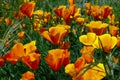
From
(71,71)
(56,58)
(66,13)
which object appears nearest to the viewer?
(71,71)

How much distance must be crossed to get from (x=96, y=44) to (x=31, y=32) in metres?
1.47

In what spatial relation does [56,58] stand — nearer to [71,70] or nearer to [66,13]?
[71,70]

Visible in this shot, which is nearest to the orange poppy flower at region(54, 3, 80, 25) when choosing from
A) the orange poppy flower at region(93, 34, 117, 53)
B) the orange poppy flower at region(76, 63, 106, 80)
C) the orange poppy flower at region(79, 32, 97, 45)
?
the orange poppy flower at region(79, 32, 97, 45)

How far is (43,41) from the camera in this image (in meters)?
2.69

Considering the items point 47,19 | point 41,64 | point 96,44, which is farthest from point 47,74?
point 47,19

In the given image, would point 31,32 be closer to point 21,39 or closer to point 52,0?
point 21,39

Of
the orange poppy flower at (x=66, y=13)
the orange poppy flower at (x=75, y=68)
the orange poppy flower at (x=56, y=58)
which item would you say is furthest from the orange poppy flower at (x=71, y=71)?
the orange poppy flower at (x=66, y=13)

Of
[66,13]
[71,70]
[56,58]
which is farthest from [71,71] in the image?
[66,13]

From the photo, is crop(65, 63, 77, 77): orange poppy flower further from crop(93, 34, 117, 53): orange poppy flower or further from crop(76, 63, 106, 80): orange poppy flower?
crop(93, 34, 117, 53): orange poppy flower

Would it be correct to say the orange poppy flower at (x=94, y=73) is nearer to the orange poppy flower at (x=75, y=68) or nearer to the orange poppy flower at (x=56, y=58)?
the orange poppy flower at (x=75, y=68)

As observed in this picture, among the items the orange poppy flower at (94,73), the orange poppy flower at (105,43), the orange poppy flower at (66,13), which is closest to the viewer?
the orange poppy flower at (94,73)

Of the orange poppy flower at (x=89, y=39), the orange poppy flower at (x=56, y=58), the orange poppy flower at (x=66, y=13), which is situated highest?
the orange poppy flower at (x=89, y=39)

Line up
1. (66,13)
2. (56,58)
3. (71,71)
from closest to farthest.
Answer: (71,71)
(56,58)
(66,13)

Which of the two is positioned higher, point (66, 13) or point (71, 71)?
point (71, 71)
